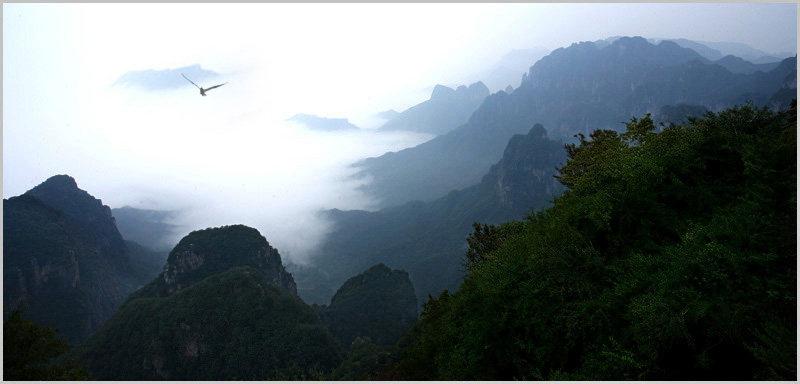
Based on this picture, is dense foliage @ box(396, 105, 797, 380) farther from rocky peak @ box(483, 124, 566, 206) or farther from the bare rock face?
rocky peak @ box(483, 124, 566, 206)

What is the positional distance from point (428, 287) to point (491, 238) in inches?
4304

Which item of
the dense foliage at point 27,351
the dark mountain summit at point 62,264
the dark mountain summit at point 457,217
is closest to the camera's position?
the dense foliage at point 27,351

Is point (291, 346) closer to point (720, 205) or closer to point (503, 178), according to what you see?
point (720, 205)

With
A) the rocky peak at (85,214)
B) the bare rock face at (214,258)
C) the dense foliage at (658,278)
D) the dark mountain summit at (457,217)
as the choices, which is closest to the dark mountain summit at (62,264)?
the rocky peak at (85,214)

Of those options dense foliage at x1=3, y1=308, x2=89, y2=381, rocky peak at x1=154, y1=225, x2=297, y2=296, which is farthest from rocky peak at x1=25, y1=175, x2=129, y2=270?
dense foliage at x1=3, y1=308, x2=89, y2=381

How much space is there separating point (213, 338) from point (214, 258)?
1299 inches

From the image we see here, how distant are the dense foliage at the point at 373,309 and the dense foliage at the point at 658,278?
75.0 meters

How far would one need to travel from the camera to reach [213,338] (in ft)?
222

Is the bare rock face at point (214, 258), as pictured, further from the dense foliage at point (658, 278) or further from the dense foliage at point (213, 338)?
the dense foliage at point (658, 278)

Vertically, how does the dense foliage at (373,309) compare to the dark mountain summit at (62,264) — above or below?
below

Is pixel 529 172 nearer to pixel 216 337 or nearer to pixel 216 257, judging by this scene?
pixel 216 257

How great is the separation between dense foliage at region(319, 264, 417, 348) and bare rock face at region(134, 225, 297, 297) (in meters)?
16.5

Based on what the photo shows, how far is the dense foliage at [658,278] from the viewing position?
33.7 ft

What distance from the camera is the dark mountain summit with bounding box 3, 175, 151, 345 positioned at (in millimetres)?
92769
